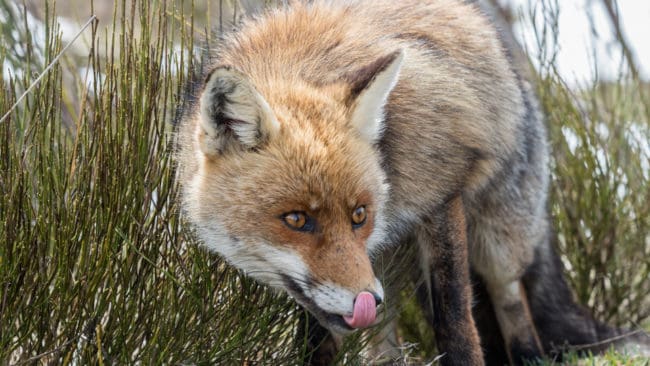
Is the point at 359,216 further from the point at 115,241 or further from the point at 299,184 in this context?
the point at 115,241

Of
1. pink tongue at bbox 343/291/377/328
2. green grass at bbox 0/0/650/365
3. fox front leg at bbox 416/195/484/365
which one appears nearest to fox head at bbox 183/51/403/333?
pink tongue at bbox 343/291/377/328

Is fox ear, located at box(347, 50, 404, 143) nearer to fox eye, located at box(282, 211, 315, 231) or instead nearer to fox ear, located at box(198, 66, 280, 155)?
fox ear, located at box(198, 66, 280, 155)

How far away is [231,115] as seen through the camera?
3781 mm

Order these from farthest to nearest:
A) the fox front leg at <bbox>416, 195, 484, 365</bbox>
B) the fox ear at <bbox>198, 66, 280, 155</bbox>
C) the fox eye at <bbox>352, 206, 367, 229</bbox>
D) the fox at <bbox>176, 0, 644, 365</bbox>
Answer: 1. the fox front leg at <bbox>416, 195, 484, 365</bbox>
2. the fox eye at <bbox>352, 206, 367, 229</bbox>
3. the fox at <bbox>176, 0, 644, 365</bbox>
4. the fox ear at <bbox>198, 66, 280, 155</bbox>

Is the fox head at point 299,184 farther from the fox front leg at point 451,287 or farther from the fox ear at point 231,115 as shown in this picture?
the fox front leg at point 451,287

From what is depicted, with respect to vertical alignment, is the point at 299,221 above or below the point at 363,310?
above

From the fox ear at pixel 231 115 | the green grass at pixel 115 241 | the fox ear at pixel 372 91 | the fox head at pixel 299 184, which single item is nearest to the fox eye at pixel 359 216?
the fox head at pixel 299 184

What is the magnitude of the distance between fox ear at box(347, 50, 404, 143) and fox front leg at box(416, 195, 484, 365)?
0.93m

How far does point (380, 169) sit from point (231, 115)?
805mm

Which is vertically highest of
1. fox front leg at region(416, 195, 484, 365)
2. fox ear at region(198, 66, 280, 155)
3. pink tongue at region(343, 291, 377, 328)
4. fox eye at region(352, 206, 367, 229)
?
fox ear at region(198, 66, 280, 155)

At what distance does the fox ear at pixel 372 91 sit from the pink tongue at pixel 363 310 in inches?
35.6

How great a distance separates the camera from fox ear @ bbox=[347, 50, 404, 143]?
12.6 feet

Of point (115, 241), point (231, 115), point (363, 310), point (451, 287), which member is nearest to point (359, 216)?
point (363, 310)

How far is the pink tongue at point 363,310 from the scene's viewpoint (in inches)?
136
